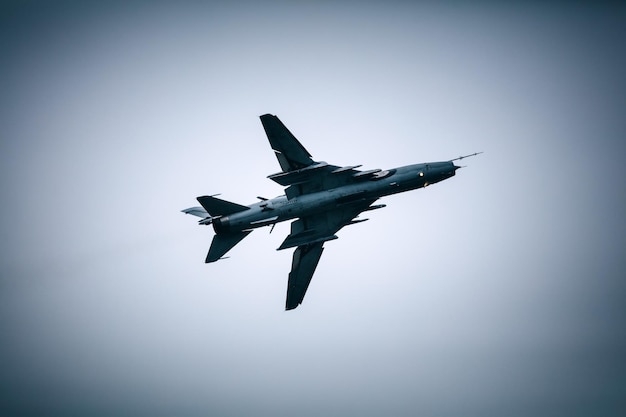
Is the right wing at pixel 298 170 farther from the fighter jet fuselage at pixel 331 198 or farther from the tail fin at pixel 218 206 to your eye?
the tail fin at pixel 218 206

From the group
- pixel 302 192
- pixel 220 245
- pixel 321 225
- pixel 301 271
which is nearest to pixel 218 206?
pixel 220 245

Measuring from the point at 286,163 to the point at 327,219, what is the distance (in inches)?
220

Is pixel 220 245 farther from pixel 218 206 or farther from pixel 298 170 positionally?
pixel 298 170

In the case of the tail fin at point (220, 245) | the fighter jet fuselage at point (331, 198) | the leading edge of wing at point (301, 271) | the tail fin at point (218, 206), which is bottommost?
the leading edge of wing at point (301, 271)

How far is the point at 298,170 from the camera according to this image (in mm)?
33750

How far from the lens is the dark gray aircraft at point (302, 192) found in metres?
33.1

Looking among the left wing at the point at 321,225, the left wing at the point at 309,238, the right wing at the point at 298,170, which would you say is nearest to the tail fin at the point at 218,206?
the right wing at the point at 298,170

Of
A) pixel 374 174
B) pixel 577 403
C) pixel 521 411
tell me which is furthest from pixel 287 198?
pixel 577 403

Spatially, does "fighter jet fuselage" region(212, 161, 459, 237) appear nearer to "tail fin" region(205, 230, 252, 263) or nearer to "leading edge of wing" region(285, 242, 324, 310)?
"tail fin" region(205, 230, 252, 263)

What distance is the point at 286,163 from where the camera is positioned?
34031mm

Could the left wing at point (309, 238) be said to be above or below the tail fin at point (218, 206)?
below

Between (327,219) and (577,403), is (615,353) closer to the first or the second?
(577,403)

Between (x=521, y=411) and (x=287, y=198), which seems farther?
(x=521, y=411)

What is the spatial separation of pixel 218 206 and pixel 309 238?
7.59 m
